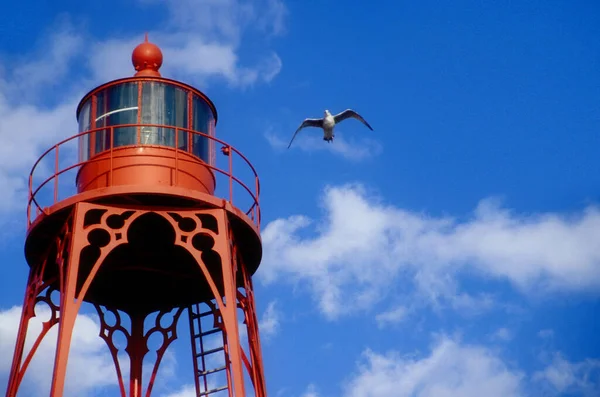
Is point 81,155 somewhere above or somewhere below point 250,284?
above

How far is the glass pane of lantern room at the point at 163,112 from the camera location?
83.6 ft

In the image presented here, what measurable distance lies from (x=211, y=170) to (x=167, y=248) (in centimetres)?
167

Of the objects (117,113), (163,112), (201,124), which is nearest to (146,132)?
(163,112)

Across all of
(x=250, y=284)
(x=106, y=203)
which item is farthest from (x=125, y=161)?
(x=250, y=284)

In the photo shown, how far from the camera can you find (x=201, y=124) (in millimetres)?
26516

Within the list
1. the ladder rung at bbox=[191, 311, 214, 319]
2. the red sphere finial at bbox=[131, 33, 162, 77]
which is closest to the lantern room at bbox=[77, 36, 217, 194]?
the red sphere finial at bbox=[131, 33, 162, 77]

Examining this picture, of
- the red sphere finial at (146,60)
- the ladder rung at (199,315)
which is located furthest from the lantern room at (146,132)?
the ladder rung at (199,315)

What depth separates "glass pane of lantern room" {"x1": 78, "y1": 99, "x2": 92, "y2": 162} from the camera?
2582cm

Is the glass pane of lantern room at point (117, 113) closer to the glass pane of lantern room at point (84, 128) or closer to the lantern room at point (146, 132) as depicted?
the lantern room at point (146, 132)

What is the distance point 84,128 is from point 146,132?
1.55 metres

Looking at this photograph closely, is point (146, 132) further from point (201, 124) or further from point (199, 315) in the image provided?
point (199, 315)

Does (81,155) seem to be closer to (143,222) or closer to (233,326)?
(143,222)

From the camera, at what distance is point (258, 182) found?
85.5 feet

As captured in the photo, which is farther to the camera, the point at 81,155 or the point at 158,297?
the point at 158,297
